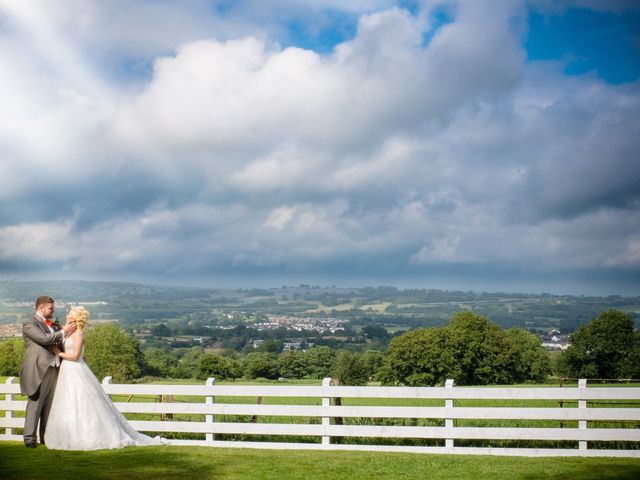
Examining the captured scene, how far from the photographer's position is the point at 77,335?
12.2 metres

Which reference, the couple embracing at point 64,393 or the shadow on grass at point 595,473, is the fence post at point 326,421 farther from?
the shadow on grass at point 595,473

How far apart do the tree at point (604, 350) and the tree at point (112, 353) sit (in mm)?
41131

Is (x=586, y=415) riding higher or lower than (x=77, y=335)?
lower

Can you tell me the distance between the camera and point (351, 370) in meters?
60.2

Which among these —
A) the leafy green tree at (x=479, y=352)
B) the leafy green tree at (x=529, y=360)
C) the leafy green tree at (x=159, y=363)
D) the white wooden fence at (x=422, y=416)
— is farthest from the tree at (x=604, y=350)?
the white wooden fence at (x=422, y=416)

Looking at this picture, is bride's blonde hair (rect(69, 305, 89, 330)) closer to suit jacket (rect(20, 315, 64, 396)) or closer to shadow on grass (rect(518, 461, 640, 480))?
suit jacket (rect(20, 315, 64, 396))

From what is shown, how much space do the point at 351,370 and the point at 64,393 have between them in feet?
162

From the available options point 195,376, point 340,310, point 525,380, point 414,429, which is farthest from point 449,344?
point 340,310

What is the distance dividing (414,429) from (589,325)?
55712mm

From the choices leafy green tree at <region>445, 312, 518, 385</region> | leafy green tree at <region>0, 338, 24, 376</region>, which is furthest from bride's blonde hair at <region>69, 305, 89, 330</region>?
leafy green tree at <region>445, 312, 518, 385</region>

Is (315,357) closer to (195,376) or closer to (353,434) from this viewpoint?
(195,376)

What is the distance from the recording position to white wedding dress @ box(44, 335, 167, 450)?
11805mm

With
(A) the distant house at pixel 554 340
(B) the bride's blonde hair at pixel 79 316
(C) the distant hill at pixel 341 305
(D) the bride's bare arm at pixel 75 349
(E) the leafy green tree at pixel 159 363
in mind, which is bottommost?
(E) the leafy green tree at pixel 159 363

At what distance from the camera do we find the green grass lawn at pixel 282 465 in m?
9.81
